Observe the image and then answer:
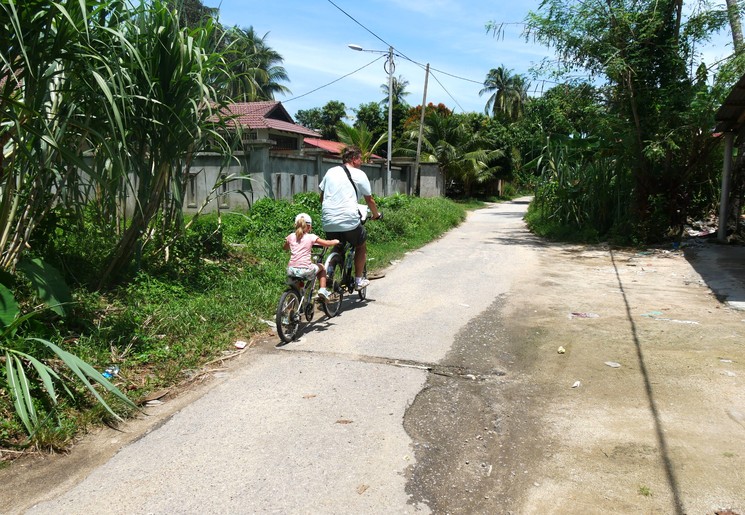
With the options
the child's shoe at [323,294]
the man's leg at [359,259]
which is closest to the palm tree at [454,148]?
the man's leg at [359,259]

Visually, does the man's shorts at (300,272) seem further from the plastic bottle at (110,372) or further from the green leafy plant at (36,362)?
the green leafy plant at (36,362)

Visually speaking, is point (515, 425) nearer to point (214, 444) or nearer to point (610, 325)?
point (214, 444)

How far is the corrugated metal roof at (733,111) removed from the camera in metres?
9.66

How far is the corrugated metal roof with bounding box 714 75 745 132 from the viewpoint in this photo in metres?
9.66

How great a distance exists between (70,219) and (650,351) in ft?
19.2

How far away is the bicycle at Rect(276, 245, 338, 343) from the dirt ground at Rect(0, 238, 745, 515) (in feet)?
1.79

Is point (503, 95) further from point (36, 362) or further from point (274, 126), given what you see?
point (36, 362)

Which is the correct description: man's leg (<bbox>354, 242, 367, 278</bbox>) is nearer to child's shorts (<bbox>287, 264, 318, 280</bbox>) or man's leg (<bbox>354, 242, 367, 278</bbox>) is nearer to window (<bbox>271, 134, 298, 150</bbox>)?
child's shorts (<bbox>287, 264, 318, 280</bbox>)

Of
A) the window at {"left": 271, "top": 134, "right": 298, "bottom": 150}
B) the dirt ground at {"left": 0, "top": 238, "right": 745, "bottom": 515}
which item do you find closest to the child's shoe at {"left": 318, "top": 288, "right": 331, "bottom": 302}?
the dirt ground at {"left": 0, "top": 238, "right": 745, "bottom": 515}

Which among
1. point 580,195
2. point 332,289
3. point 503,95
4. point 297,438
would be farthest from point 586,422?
point 503,95

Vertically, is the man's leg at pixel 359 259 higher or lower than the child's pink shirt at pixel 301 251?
lower

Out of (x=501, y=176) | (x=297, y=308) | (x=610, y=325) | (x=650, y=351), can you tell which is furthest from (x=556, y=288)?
(x=501, y=176)

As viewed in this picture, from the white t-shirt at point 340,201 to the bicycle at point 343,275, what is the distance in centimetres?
23

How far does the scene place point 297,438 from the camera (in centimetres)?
368
